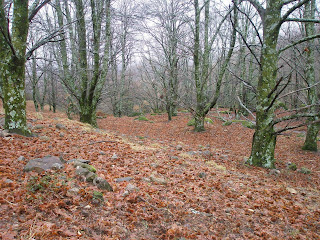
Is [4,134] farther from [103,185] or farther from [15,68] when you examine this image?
[103,185]

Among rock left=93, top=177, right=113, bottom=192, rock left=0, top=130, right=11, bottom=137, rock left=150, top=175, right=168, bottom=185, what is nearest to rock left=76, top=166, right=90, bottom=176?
rock left=93, top=177, right=113, bottom=192

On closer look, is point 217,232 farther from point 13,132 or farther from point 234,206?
point 13,132

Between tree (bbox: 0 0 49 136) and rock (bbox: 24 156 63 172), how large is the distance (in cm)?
198

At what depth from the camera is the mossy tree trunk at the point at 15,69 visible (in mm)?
4773

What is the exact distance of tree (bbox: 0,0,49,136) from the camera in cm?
477

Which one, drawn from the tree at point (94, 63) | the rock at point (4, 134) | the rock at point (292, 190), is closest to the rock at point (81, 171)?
the rock at point (4, 134)

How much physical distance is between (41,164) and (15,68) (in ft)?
9.17

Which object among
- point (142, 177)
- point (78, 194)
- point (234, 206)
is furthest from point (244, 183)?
point (78, 194)

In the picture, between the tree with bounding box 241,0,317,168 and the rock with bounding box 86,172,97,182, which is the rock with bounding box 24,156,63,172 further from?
the tree with bounding box 241,0,317,168

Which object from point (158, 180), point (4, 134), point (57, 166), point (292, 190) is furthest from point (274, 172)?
point (4, 134)

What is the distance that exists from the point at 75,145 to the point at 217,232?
4199 millimetres

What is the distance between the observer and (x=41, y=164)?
3.44m

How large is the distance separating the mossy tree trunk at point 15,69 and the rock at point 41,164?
6.50 feet

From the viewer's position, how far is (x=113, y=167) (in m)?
4.41
